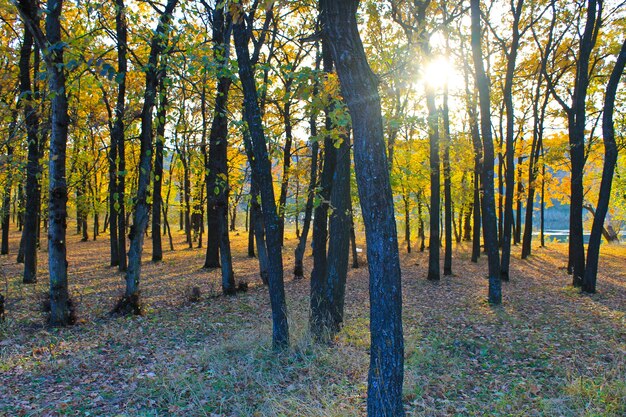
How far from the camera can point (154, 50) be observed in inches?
316

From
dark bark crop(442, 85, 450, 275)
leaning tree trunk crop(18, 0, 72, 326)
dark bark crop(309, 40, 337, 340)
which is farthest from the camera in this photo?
dark bark crop(442, 85, 450, 275)

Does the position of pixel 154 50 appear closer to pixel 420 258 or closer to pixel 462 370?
pixel 462 370

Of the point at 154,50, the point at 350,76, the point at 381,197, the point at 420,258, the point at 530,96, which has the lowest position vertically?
the point at 420,258

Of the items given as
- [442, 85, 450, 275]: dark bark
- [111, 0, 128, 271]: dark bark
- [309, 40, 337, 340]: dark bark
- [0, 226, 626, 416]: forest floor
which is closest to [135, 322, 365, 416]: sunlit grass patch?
[0, 226, 626, 416]: forest floor

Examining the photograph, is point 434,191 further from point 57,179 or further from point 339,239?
point 57,179

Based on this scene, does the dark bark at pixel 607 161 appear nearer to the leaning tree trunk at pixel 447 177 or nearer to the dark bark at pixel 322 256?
the leaning tree trunk at pixel 447 177

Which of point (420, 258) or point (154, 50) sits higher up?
point (154, 50)

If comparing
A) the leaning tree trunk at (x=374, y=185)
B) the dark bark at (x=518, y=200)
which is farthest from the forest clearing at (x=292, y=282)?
the dark bark at (x=518, y=200)

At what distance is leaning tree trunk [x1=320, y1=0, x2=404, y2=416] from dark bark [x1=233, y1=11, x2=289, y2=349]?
106 inches

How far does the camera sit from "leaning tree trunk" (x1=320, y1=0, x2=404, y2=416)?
3.30 metres

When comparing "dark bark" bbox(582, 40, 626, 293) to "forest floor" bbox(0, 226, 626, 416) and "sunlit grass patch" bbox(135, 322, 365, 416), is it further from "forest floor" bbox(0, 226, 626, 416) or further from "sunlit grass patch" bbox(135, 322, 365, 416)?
"sunlit grass patch" bbox(135, 322, 365, 416)

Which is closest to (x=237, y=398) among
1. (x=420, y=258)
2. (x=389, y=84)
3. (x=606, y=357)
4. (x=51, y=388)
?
(x=51, y=388)

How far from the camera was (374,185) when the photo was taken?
131 inches

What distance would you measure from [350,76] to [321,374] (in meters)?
3.93
